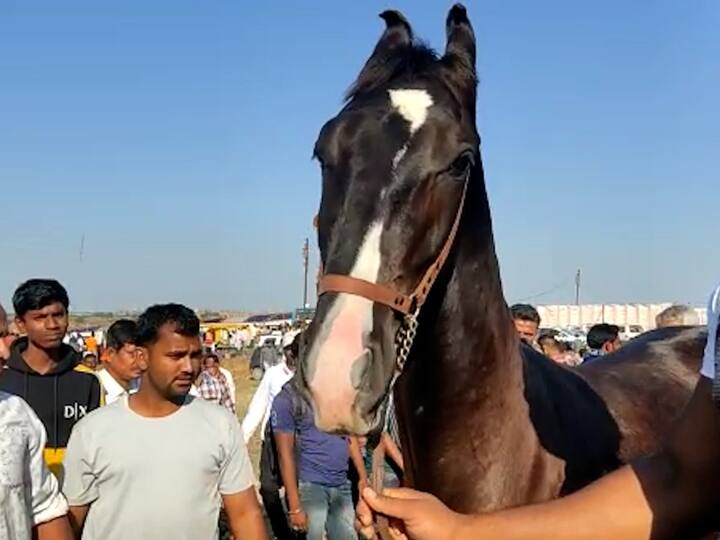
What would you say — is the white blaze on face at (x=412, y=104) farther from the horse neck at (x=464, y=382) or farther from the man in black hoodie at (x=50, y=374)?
the man in black hoodie at (x=50, y=374)

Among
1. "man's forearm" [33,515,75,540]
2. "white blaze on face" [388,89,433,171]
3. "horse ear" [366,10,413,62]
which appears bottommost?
"man's forearm" [33,515,75,540]

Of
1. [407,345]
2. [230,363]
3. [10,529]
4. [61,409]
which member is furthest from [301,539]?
[230,363]

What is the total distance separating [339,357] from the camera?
258 centimetres

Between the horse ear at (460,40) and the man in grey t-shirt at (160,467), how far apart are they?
1720mm

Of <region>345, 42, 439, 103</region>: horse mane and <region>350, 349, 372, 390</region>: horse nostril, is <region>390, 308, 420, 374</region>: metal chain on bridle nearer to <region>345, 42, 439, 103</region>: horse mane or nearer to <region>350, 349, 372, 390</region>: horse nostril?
<region>350, 349, 372, 390</region>: horse nostril

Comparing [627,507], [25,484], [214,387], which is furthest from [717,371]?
[214,387]

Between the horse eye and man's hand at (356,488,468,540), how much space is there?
1209 mm

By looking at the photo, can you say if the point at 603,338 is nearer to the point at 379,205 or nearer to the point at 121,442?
Answer: the point at 121,442

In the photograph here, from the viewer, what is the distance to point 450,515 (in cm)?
214

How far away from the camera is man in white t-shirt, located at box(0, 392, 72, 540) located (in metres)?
3.35

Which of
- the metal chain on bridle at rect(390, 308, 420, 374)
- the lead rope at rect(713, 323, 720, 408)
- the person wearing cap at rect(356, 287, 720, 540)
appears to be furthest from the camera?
the metal chain on bridle at rect(390, 308, 420, 374)

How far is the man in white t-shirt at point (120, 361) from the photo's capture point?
7180 mm

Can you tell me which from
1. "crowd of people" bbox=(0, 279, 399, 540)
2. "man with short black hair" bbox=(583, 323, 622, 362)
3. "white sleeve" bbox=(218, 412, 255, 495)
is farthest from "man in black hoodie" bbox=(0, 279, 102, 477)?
"man with short black hair" bbox=(583, 323, 622, 362)

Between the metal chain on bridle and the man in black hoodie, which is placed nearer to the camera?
the metal chain on bridle
